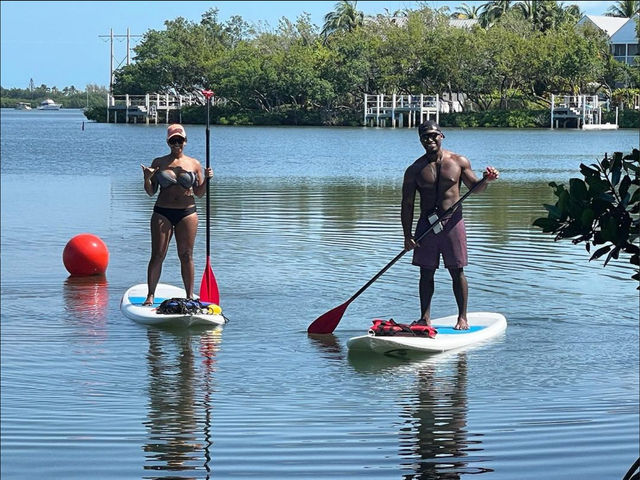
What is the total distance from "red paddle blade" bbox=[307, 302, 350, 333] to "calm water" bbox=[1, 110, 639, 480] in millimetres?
165

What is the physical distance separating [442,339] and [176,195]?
292 centimetres

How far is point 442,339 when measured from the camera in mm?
11016

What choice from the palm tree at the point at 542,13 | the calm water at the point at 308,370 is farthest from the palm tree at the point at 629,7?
the calm water at the point at 308,370

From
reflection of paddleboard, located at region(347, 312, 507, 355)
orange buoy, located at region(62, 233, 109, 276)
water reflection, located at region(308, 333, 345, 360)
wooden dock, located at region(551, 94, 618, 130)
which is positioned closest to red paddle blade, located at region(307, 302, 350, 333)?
water reflection, located at region(308, 333, 345, 360)

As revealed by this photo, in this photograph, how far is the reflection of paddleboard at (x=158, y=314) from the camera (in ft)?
39.4

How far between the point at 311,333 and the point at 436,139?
7.76 ft

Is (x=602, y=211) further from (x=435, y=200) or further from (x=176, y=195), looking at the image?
(x=176, y=195)

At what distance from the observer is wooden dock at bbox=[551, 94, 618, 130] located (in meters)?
84.8

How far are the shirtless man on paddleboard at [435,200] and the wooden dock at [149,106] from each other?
9575 cm

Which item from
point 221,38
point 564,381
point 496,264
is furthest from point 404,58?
point 564,381

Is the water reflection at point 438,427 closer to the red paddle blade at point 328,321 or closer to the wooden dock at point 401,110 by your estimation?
the red paddle blade at point 328,321

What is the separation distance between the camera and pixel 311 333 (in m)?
11.9

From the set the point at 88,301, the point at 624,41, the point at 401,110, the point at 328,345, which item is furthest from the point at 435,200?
the point at 624,41

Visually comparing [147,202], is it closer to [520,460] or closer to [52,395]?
[52,395]
